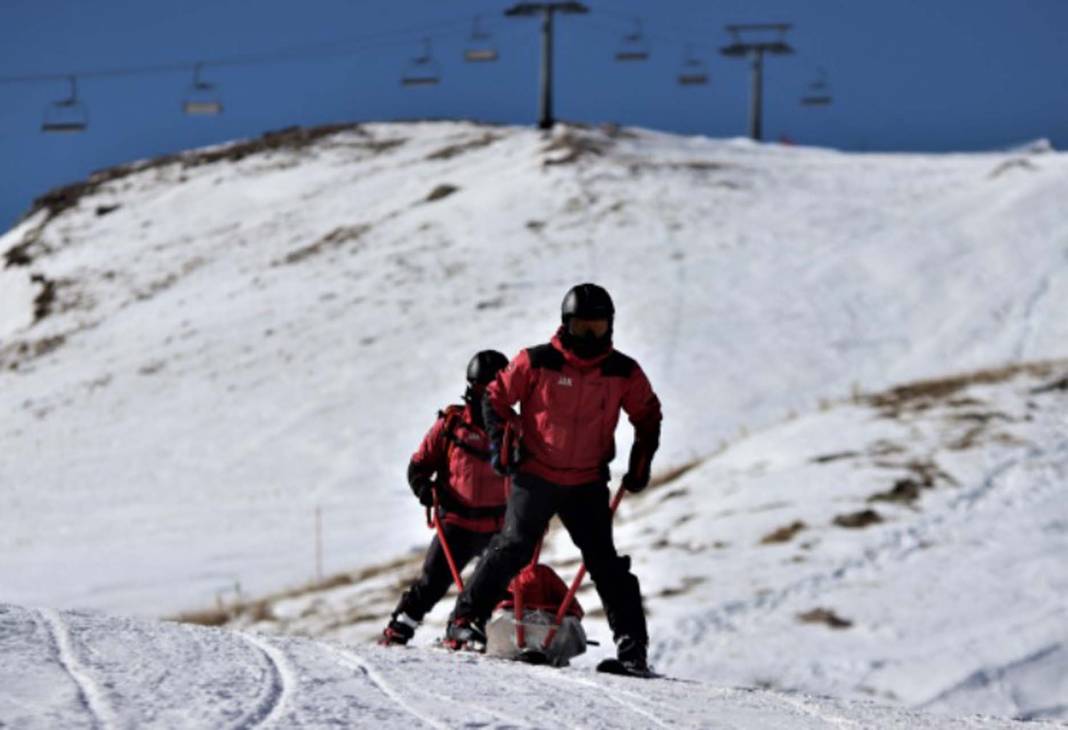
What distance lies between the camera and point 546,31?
5356cm

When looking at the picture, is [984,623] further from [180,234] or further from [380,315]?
[180,234]

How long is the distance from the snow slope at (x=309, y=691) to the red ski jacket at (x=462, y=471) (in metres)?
1.58

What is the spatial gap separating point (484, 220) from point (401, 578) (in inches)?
985

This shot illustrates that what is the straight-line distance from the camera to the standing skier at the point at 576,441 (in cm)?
730

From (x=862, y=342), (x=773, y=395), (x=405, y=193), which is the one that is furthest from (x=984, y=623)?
(x=405, y=193)

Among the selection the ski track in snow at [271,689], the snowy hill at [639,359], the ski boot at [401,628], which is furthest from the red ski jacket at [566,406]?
the snowy hill at [639,359]

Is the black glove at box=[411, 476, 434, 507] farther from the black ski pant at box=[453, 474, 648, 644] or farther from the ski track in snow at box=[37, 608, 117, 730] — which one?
the ski track in snow at box=[37, 608, 117, 730]

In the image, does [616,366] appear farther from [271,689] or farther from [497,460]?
[271,689]

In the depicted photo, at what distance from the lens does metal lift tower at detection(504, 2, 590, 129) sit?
5312cm

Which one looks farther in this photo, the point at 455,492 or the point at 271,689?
the point at 455,492

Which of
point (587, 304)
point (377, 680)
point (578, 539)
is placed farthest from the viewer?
point (578, 539)

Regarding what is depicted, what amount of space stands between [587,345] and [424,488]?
1.84 m

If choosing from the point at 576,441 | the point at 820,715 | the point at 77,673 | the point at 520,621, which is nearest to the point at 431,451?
the point at 520,621

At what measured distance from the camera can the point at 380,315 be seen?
115 ft
